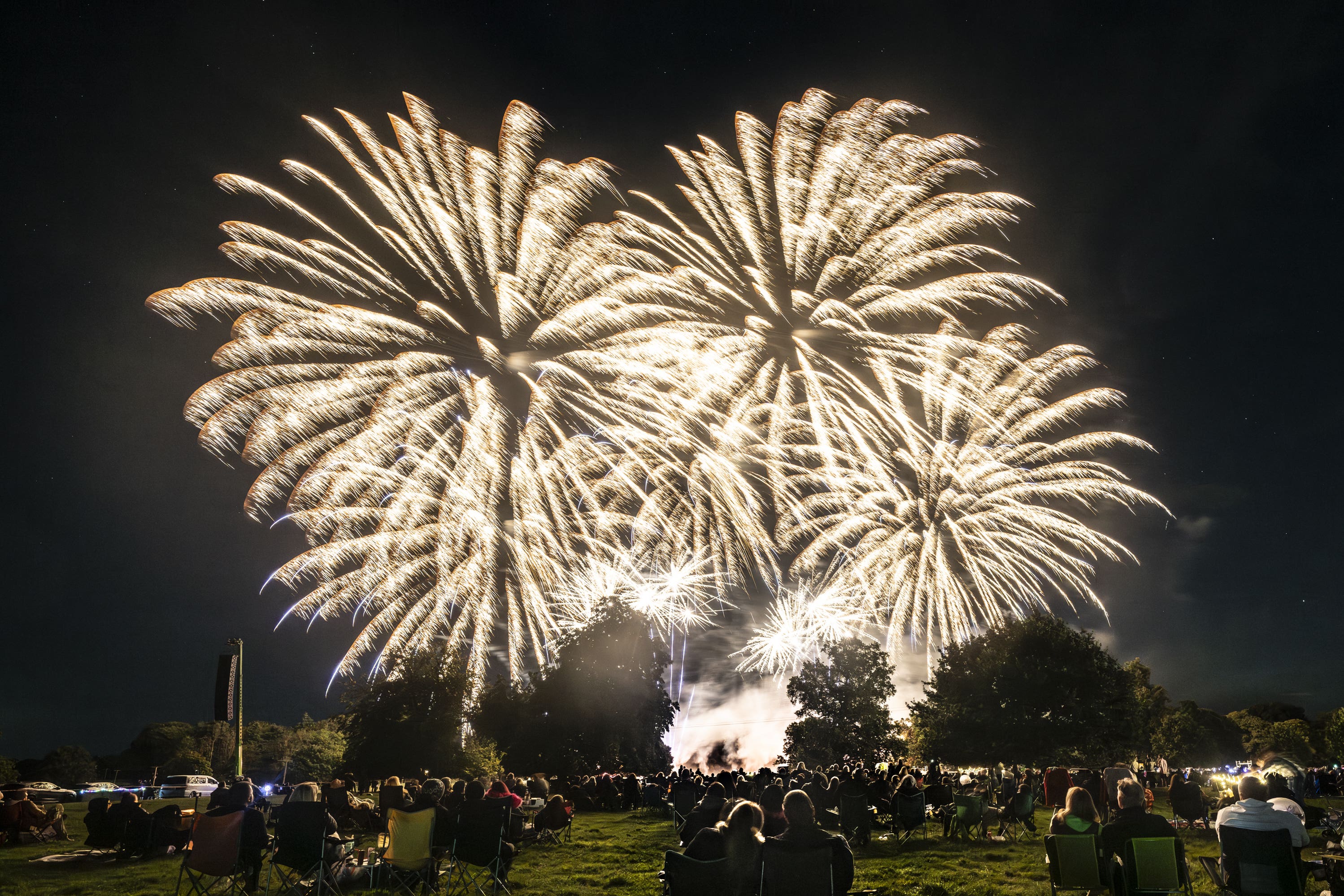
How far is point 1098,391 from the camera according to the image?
22.5 meters

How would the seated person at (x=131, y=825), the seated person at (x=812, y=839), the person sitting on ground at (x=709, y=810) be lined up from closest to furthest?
the seated person at (x=812, y=839)
the person sitting on ground at (x=709, y=810)
the seated person at (x=131, y=825)

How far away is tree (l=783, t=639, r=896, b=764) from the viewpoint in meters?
64.1

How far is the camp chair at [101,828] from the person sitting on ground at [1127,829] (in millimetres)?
13922

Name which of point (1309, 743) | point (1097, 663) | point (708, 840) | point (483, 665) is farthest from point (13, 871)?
point (1309, 743)

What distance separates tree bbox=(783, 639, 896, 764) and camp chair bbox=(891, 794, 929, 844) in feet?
166

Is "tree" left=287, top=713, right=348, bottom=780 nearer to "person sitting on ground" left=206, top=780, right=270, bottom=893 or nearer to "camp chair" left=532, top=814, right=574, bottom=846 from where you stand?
"camp chair" left=532, top=814, right=574, bottom=846

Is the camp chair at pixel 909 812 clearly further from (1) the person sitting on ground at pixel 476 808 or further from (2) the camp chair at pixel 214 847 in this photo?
(2) the camp chair at pixel 214 847

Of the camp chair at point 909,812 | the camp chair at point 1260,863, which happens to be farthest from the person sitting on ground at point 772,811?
the camp chair at point 909,812

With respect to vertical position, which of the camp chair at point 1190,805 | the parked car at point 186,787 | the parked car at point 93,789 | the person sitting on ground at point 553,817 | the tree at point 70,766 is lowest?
the tree at point 70,766

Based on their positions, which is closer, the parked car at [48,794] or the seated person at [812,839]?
the seated person at [812,839]

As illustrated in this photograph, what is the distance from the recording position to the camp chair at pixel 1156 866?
22.3 ft

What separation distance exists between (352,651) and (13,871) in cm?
1284

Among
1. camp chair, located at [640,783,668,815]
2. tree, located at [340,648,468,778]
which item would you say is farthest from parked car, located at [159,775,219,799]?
camp chair, located at [640,783,668,815]

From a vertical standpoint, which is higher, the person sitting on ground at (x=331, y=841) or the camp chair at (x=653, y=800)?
the person sitting on ground at (x=331, y=841)
